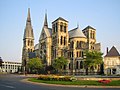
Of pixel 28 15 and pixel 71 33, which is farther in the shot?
pixel 28 15

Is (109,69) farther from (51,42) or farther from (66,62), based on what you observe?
(51,42)

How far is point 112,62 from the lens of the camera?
8275 centimetres

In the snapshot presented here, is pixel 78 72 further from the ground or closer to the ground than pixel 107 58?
closer to the ground

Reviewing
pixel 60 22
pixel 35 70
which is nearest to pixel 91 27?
pixel 60 22

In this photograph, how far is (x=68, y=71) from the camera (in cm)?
8569

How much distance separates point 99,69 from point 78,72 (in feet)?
36.2

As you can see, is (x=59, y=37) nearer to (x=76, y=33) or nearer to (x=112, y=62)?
(x=76, y=33)

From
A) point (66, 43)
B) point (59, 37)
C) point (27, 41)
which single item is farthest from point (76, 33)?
point (27, 41)

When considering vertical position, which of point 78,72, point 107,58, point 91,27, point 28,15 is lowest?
point 78,72

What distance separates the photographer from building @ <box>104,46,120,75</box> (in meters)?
81.9

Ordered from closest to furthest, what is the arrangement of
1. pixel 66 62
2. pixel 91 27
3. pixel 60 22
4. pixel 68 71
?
pixel 66 62
pixel 68 71
pixel 60 22
pixel 91 27

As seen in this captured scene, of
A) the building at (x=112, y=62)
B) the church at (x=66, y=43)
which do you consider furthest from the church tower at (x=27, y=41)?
the building at (x=112, y=62)

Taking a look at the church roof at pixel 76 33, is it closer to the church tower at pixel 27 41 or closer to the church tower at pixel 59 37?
the church tower at pixel 59 37

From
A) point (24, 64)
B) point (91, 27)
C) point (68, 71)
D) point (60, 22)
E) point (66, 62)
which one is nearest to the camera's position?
point (66, 62)
